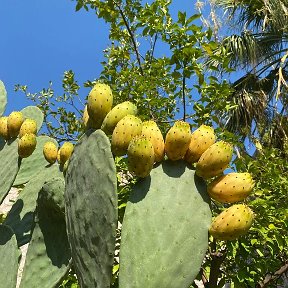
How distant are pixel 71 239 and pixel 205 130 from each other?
52 centimetres

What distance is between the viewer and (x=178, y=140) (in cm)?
154

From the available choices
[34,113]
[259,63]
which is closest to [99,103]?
[34,113]

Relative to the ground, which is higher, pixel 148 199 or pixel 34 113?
pixel 34 113

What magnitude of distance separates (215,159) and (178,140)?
122 millimetres

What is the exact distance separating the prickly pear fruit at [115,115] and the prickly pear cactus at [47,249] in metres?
0.32

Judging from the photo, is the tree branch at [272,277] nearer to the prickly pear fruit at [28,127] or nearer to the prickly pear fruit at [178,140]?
the prickly pear fruit at [28,127]

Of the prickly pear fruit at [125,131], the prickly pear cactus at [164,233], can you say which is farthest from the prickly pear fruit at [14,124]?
the prickly pear cactus at [164,233]

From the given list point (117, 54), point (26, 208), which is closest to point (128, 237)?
point (26, 208)

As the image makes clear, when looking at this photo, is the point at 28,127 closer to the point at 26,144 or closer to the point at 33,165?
the point at 26,144

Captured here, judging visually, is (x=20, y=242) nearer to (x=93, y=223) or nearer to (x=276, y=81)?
(x=93, y=223)

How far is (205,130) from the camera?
5.19 ft

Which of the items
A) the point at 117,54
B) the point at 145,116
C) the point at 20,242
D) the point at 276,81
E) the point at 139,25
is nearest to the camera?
the point at 20,242

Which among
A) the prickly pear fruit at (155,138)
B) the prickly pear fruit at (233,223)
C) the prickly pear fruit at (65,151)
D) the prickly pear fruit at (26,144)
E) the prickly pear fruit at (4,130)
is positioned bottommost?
the prickly pear fruit at (233,223)

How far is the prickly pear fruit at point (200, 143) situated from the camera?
5.18ft
